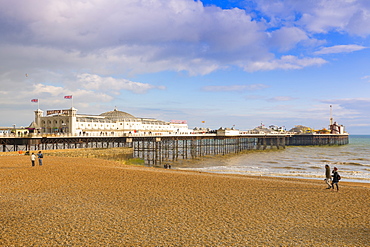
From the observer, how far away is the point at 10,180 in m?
18.1

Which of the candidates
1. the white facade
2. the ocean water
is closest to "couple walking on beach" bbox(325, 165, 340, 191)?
the ocean water

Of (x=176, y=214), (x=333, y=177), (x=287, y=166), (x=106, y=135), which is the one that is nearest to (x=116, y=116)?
(x=106, y=135)

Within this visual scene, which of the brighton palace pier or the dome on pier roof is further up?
the dome on pier roof

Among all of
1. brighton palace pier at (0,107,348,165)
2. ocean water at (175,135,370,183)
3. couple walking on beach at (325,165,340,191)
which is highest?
brighton palace pier at (0,107,348,165)

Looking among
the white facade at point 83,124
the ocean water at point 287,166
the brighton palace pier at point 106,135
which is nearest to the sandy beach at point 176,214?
the ocean water at point 287,166

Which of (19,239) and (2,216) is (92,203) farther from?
(19,239)

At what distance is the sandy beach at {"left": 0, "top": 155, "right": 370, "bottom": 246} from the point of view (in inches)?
349

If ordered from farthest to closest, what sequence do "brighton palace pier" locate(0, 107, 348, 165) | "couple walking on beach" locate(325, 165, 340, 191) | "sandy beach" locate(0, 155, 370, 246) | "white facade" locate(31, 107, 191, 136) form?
"white facade" locate(31, 107, 191, 136)
"brighton palace pier" locate(0, 107, 348, 165)
"couple walking on beach" locate(325, 165, 340, 191)
"sandy beach" locate(0, 155, 370, 246)

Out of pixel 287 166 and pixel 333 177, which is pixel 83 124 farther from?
pixel 333 177

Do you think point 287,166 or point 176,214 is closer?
point 176,214

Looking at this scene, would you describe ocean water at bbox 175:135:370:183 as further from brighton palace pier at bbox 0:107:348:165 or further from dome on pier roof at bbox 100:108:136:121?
dome on pier roof at bbox 100:108:136:121

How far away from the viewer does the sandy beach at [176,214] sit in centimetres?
887

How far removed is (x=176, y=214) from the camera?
11.5m

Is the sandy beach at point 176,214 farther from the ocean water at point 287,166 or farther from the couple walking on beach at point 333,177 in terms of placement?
the ocean water at point 287,166
